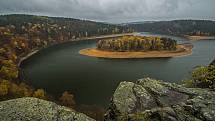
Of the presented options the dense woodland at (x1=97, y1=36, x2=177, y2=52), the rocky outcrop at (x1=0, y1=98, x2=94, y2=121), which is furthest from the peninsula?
the rocky outcrop at (x1=0, y1=98, x2=94, y2=121)

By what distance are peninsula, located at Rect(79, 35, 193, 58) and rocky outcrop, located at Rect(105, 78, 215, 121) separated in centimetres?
11065

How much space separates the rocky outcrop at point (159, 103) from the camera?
37.3 feet

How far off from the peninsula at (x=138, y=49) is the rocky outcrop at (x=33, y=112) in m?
113

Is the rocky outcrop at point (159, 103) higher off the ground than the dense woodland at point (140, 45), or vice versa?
the rocky outcrop at point (159, 103)

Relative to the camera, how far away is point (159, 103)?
13.5 metres

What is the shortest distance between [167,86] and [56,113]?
22.3ft

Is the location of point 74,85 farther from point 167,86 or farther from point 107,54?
point 107,54

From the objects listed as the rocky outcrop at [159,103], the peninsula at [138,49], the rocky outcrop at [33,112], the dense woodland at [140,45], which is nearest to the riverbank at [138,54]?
the peninsula at [138,49]

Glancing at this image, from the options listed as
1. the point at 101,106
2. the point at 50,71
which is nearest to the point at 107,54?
the point at 50,71

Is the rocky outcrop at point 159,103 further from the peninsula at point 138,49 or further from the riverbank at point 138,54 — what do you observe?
the peninsula at point 138,49

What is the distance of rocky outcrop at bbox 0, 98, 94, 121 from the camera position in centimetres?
1102

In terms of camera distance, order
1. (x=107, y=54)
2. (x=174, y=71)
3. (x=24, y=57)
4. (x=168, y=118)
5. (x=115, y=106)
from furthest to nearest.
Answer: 1. (x=107, y=54)
2. (x=24, y=57)
3. (x=174, y=71)
4. (x=115, y=106)
5. (x=168, y=118)

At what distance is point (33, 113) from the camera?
36.8ft

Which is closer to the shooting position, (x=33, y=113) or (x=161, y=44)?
(x=33, y=113)
